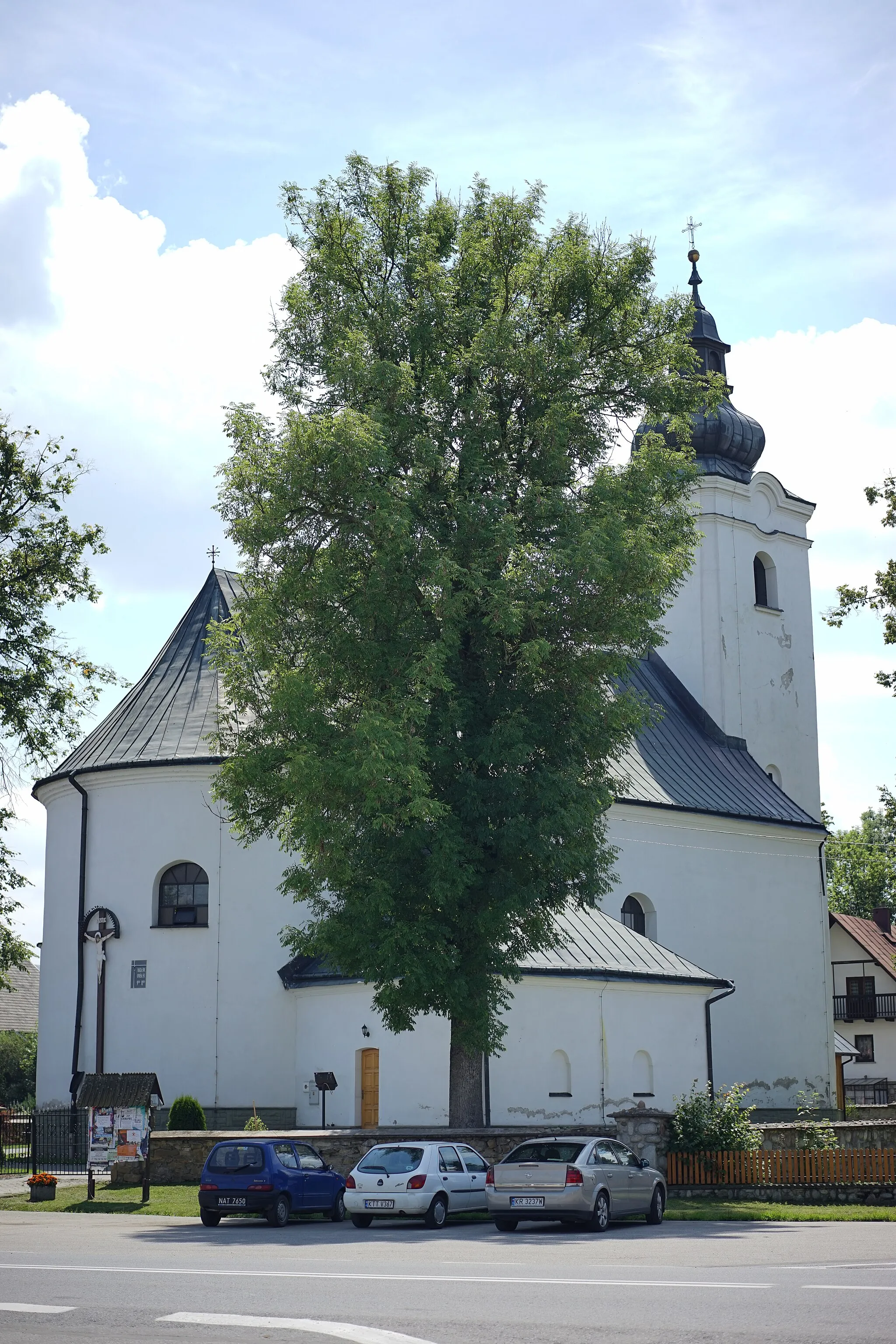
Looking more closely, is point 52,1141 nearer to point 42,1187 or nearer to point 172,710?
point 42,1187

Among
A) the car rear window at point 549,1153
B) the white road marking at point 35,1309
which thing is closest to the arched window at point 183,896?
the car rear window at point 549,1153

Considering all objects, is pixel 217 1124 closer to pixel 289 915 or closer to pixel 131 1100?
pixel 289 915

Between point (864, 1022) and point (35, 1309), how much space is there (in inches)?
2201

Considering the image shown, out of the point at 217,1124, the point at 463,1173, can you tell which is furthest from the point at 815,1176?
the point at 217,1124

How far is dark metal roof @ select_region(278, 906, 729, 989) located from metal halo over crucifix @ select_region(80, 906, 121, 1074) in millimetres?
4012

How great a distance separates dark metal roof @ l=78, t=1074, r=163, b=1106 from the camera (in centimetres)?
2320

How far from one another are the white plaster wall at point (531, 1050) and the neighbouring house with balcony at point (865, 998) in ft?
100

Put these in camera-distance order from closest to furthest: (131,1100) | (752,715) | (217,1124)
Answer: (131,1100)
(217,1124)
(752,715)

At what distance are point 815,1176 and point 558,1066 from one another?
8.33 meters

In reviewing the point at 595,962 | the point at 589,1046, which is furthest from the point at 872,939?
the point at 589,1046

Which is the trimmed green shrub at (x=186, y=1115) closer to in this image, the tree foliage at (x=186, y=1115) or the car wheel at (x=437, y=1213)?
the tree foliage at (x=186, y=1115)

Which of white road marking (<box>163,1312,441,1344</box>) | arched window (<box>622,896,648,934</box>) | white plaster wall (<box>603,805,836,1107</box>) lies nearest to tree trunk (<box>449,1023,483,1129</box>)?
white plaster wall (<box>603,805,836,1107</box>)

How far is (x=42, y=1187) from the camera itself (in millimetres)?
23672

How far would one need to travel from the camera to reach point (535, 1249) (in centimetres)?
1478
